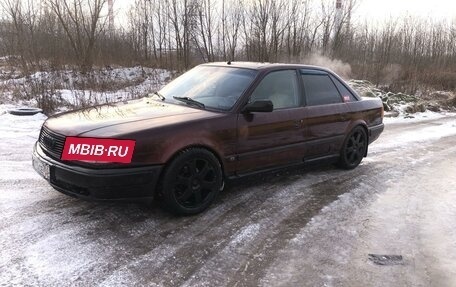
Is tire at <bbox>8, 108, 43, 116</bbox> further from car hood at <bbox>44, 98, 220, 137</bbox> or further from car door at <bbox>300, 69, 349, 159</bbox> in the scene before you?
car door at <bbox>300, 69, 349, 159</bbox>

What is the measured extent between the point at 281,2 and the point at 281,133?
18.0 m

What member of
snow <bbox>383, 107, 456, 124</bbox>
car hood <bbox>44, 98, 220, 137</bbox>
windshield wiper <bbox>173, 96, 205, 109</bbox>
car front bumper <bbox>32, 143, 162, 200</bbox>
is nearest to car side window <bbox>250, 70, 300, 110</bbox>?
windshield wiper <bbox>173, 96, 205, 109</bbox>

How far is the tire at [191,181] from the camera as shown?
13.4ft

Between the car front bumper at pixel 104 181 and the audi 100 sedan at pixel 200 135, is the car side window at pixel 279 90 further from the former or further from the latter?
the car front bumper at pixel 104 181

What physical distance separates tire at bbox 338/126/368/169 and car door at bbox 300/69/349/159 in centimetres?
21

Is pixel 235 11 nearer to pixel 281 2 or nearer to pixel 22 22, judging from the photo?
pixel 281 2

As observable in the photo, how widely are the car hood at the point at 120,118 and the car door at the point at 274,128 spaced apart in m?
0.50

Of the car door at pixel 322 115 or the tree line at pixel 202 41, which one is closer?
the car door at pixel 322 115

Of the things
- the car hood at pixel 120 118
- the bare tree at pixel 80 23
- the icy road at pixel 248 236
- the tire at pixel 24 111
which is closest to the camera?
the icy road at pixel 248 236

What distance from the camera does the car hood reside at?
3.94m

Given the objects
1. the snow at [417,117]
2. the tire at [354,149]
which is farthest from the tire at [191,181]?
the snow at [417,117]

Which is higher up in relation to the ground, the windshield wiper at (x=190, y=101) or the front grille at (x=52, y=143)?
the windshield wiper at (x=190, y=101)

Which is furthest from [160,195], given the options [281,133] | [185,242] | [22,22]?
[22,22]

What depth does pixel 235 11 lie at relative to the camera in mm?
21531
